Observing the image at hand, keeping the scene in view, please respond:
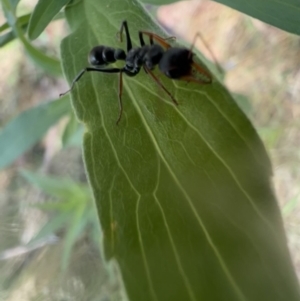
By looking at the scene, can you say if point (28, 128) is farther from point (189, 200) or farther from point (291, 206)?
point (291, 206)

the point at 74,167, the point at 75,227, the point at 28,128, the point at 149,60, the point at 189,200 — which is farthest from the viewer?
the point at 74,167

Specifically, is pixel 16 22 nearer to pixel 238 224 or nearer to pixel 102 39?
pixel 102 39

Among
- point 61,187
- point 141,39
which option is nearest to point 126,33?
point 141,39

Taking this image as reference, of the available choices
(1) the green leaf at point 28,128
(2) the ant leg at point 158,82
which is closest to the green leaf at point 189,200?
(2) the ant leg at point 158,82

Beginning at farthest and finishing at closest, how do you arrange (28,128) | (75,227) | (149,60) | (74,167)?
(74,167) → (75,227) → (28,128) → (149,60)

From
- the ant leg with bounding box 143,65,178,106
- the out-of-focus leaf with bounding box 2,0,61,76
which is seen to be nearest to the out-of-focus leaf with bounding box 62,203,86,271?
the out-of-focus leaf with bounding box 2,0,61,76
